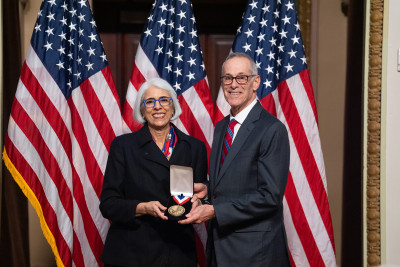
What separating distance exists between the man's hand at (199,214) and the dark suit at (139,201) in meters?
0.32

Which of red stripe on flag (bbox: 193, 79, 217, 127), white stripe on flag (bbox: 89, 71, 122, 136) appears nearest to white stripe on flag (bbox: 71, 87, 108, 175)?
white stripe on flag (bbox: 89, 71, 122, 136)

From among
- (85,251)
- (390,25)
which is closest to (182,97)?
(85,251)

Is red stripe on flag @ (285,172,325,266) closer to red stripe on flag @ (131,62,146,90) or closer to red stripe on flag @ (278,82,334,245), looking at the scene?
red stripe on flag @ (278,82,334,245)

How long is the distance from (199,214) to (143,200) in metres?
0.40

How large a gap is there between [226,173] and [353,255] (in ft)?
5.56

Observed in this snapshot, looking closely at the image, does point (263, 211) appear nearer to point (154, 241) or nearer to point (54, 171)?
point (154, 241)

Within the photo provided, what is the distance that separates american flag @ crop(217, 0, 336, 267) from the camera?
111 inches

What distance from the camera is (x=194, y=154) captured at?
7.41ft

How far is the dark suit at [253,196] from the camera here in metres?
1.84

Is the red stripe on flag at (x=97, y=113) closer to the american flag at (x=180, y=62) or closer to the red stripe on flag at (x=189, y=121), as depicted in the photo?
the american flag at (x=180, y=62)

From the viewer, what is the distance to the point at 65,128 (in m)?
2.82

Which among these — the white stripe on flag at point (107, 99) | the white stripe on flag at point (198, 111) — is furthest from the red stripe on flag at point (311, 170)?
the white stripe on flag at point (107, 99)

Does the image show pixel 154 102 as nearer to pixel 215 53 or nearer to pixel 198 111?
pixel 198 111

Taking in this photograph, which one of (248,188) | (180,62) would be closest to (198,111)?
(180,62)
